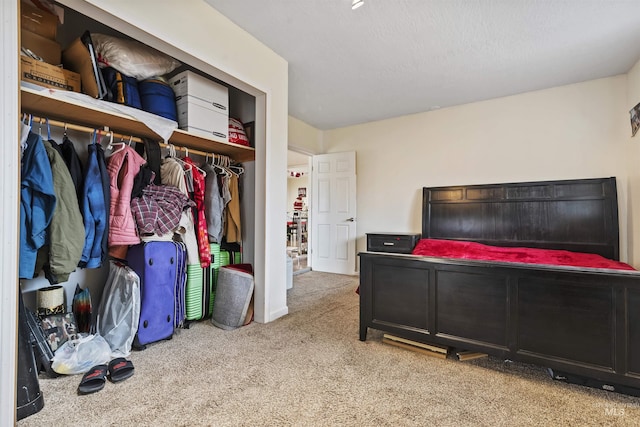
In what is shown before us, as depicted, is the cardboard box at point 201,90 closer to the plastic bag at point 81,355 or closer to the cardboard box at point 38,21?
the cardboard box at point 38,21

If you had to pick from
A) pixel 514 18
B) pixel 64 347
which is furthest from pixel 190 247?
pixel 514 18

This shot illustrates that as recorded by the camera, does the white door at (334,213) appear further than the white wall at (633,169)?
Yes

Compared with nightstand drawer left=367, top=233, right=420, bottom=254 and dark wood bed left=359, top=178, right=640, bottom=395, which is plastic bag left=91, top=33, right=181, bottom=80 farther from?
nightstand drawer left=367, top=233, right=420, bottom=254

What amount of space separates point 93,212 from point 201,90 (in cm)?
127

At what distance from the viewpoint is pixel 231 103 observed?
3.11 m

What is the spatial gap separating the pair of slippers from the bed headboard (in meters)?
3.65

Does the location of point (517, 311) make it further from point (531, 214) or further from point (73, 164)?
point (73, 164)

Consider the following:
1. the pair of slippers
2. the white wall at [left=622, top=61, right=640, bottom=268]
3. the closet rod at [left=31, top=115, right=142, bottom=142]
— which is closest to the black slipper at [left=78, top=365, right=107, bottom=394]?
the pair of slippers

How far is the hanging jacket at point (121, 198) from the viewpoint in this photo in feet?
6.52

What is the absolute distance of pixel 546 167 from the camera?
3508 mm

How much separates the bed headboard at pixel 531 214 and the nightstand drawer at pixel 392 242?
0.30 m

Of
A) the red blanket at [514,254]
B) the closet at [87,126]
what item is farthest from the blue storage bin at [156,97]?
the red blanket at [514,254]

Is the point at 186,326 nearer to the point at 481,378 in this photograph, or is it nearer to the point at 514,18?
the point at 481,378

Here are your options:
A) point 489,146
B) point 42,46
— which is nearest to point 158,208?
point 42,46
